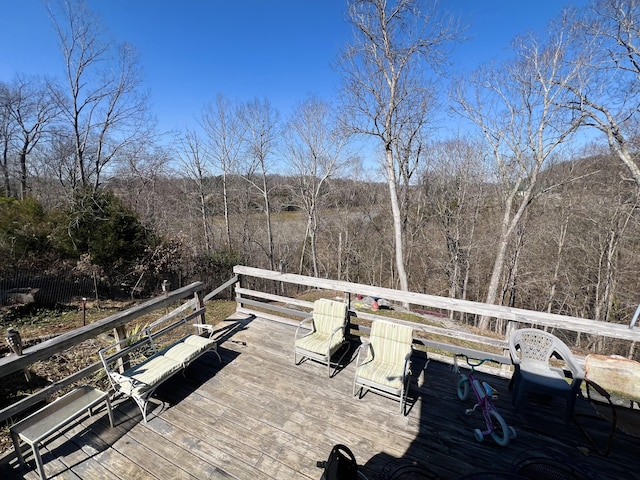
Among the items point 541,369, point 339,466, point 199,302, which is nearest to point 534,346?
point 541,369

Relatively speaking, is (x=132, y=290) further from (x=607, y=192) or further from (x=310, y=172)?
(x=607, y=192)

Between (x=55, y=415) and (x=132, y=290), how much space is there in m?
8.75

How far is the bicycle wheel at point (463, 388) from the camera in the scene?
313cm

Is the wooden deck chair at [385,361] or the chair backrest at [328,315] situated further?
the chair backrest at [328,315]

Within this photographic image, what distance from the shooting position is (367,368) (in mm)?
3242

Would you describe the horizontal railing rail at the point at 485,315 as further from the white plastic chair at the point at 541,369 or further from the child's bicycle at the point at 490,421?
the child's bicycle at the point at 490,421

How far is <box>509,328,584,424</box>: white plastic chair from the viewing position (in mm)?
2664

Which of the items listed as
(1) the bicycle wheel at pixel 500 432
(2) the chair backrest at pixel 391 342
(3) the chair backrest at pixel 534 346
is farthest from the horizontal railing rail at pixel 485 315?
(1) the bicycle wheel at pixel 500 432

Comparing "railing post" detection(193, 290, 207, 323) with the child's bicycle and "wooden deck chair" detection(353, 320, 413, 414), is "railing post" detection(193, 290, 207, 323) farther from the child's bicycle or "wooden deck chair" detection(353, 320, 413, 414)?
the child's bicycle

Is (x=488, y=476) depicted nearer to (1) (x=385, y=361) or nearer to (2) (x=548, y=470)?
(2) (x=548, y=470)

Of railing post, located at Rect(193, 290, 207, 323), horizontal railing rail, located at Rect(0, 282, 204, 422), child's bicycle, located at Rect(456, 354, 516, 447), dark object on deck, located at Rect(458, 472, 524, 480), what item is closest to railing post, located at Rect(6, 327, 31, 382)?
horizontal railing rail, located at Rect(0, 282, 204, 422)

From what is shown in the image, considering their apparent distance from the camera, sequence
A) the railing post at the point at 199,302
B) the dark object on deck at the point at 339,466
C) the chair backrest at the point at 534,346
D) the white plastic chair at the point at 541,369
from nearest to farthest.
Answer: the dark object on deck at the point at 339,466 < the white plastic chair at the point at 541,369 < the chair backrest at the point at 534,346 < the railing post at the point at 199,302

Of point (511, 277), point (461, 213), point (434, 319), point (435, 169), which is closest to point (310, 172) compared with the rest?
point (435, 169)

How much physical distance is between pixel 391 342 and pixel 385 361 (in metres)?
0.24
